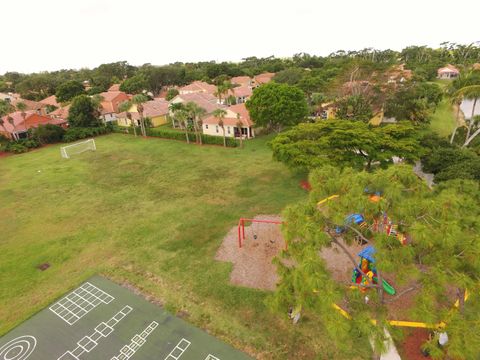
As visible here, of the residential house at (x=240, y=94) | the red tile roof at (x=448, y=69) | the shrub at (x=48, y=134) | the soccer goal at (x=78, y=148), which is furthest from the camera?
the red tile roof at (x=448, y=69)

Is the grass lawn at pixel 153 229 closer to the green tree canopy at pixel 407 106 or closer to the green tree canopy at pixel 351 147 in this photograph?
the green tree canopy at pixel 351 147

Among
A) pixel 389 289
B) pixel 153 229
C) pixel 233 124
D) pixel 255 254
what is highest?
pixel 233 124

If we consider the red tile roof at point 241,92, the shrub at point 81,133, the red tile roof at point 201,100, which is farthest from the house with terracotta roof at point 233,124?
the red tile roof at point 241,92

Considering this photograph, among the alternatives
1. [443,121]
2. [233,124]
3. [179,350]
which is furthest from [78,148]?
[443,121]

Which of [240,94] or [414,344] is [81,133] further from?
[414,344]

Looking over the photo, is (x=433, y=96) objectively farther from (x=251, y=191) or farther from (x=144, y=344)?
(x=144, y=344)

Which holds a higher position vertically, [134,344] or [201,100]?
[201,100]

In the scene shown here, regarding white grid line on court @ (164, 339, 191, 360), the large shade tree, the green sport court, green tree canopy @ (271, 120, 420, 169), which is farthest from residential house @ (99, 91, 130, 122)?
the large shade tree
